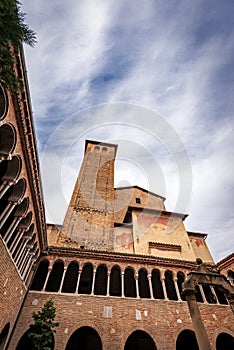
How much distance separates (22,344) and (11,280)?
203 inches

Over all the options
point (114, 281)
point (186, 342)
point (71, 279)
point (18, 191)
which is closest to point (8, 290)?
point (18, 191)

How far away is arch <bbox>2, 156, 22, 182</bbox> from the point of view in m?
7.62

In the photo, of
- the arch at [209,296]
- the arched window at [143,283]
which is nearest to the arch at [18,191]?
the arched window at [143,283]

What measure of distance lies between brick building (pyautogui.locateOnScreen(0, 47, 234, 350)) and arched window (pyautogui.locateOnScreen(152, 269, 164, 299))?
0.06 meters

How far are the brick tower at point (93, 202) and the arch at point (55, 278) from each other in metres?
4.85

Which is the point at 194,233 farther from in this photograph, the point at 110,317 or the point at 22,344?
the point at 22,344

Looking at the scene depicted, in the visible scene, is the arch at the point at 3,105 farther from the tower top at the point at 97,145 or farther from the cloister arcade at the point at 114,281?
the tower top at the point at 97,145

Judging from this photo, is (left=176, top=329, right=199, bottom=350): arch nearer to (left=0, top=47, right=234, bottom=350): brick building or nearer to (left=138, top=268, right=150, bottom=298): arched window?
(left=0, top=47, right=234, bottom=350): brick building

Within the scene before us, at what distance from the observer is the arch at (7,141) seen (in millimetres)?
6727

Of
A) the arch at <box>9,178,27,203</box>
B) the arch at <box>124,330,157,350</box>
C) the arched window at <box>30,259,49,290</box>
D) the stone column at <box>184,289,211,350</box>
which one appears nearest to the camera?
the stone column at <box>184,289,211,350</box>

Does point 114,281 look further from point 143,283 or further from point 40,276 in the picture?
point 40,276

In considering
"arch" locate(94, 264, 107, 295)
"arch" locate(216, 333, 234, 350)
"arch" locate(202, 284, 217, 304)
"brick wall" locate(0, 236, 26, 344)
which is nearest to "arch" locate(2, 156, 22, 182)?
"brick wall" locate(0, 236, 26, 344)

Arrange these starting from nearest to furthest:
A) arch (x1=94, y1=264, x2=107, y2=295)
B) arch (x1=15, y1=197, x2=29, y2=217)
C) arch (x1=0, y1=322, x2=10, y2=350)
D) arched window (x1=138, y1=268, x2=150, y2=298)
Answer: arch (x1=0, y1=322, x2=10, y2=350), arch (x1=15, y1=197, x2=29, y2=217), arch (x1=94, y1=264, x2=107, y2=295), arched window (x1=138, y1=268, x2=150, y2=298)

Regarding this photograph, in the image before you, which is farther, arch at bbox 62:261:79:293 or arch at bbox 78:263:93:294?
arch at bbox 78:263:93:294
